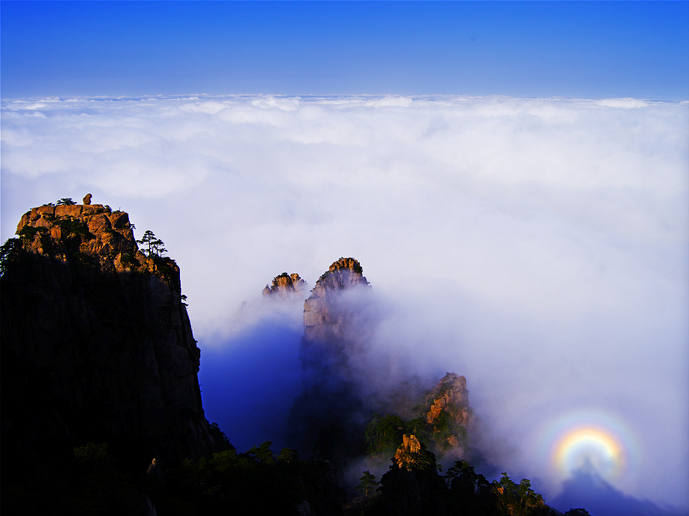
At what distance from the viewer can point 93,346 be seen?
134 feet

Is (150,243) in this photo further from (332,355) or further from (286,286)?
(286,286)

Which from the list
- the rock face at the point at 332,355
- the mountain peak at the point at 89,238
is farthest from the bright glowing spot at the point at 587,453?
the mountain peak at the point at 89,238

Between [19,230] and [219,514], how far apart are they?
102 ft

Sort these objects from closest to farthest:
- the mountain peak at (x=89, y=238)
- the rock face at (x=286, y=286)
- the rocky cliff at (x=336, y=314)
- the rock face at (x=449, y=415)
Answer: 1. the mountain peak at (x=89, y=238)
2. the rock face at (x=449, y=415)
3. the rocky cliff at (x=336, y=314)
4. the rock face at (x=286, y=286)

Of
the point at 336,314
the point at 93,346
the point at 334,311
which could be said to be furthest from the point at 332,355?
the point at 93,346

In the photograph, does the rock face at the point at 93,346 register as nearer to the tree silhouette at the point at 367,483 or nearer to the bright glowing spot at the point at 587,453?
the tree silhouette at the point at 367,483

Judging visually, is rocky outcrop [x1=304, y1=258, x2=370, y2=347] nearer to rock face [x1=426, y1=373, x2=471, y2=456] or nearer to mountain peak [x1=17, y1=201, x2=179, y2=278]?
rock face [x1=426, y1=373, x2=471, y2=456]

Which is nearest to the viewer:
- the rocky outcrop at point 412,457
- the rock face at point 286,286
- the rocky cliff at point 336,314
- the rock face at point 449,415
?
the rocky outcrop at point 412,457

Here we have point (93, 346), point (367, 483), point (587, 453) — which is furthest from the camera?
point (587, 453)

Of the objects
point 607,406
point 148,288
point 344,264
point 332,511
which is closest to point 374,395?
point 344,264

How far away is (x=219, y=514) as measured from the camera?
37.2 meters

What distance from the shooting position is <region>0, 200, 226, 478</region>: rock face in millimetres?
34384

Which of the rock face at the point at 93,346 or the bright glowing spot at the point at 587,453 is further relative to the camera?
the bright glowing spot at the point at 587,453

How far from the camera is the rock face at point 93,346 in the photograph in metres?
34.4
